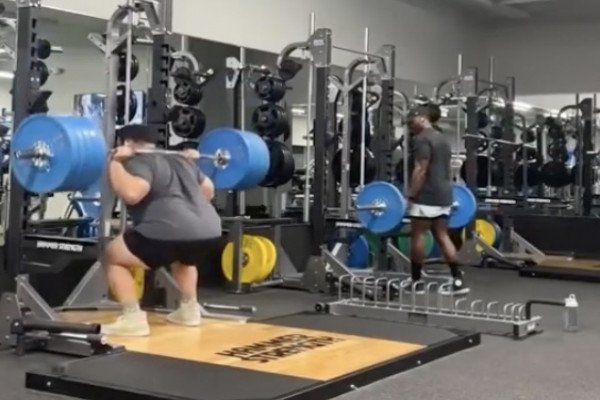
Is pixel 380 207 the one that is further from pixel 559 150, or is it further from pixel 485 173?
pixel 559 150

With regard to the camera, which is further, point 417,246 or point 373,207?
point 373,207

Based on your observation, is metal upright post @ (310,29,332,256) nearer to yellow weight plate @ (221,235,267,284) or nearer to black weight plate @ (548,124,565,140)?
yellow weight plate @ (221,235,267,284)

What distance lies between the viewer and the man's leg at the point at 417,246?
19.8 ft

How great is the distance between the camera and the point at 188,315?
443 centimetres

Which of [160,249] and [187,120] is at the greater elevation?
[187,120]

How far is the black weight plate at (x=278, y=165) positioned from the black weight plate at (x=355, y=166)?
1.17ft

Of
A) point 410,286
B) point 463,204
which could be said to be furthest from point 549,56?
point 410,286

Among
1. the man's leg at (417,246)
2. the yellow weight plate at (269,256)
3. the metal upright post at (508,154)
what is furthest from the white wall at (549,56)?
the yellow weight plate at (269,256)

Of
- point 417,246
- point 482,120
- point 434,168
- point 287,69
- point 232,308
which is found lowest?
point 232,308

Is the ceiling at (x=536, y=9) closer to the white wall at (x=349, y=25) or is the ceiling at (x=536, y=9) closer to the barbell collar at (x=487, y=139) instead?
the white wall at (x=349, y=25)

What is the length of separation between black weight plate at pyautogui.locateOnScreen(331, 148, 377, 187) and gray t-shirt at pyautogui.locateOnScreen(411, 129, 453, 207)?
1056mm

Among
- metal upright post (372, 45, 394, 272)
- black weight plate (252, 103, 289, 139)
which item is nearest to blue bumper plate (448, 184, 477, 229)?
metal upright post (372, 45, 394, 272)

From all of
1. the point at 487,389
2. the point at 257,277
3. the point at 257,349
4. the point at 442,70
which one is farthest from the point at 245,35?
the point at 487,389

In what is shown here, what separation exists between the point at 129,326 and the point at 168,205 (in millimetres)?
595
